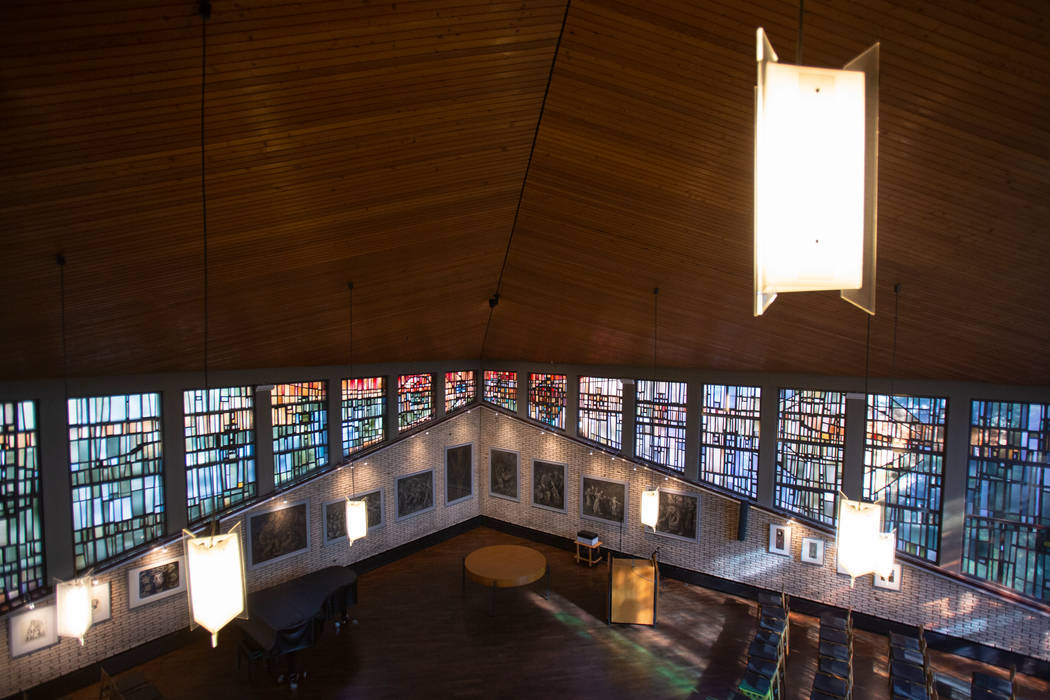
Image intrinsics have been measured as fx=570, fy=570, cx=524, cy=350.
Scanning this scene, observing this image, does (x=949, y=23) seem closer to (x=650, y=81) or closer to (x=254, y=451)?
(x=650, y=81)

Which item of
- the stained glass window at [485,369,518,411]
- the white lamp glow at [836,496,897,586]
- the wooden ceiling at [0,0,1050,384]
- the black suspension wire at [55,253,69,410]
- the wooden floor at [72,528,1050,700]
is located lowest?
the wooden floor at [72,528,1050,700]

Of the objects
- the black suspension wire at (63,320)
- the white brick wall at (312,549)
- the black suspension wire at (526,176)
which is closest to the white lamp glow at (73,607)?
the white brick wall at (312,549)

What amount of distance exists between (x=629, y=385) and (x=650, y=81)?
26.5ft

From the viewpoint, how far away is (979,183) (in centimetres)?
434

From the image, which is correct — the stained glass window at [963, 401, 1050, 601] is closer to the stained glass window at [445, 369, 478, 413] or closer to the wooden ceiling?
the wooden ceiling

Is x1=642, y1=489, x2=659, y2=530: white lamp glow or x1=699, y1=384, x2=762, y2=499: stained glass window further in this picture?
x1=699, y1=384, x2=762, y2=499: stained glass window

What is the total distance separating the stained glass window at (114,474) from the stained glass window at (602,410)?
791 cm

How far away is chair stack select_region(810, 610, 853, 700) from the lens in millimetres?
6977

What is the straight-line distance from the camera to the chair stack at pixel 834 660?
698 centimetres

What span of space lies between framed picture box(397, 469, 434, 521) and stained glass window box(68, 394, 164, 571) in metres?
4.67

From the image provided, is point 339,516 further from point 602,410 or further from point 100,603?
point 602,410

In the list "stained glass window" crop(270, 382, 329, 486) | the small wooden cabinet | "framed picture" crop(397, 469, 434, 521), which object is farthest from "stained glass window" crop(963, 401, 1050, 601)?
"stained glass window" crop(270, 382, 329, 486)

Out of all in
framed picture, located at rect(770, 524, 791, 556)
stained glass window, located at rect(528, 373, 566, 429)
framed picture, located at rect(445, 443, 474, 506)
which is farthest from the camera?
framed picture, located at rect(445, 443, 474, 506)

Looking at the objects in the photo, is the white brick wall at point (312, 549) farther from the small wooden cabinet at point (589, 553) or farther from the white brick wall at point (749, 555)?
the small wooden cabinet at point (589, 553)
